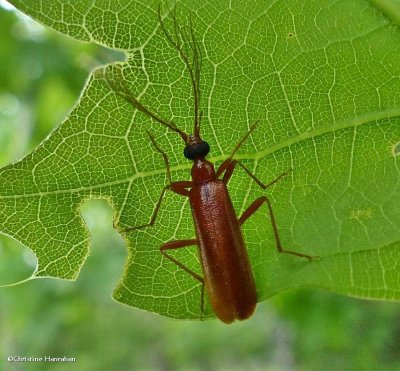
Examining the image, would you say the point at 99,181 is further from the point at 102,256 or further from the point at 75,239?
the point at 102,256

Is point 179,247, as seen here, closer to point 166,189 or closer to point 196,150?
point 166,189

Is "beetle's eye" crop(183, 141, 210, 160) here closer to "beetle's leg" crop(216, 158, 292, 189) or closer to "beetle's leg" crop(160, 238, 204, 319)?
"beetle's leg" crop(216, 158, 292, 189)

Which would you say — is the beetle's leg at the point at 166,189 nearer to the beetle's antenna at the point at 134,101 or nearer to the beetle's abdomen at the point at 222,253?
the beetle's abdomen at the point at 222,253

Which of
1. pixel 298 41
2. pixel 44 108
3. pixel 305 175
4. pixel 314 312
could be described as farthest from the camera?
pixel 44 108

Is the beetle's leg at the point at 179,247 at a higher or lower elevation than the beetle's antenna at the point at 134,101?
lower

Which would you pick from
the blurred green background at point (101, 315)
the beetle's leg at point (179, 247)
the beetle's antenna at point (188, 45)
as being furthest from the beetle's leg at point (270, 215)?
the blurred green background at point (101, 315)

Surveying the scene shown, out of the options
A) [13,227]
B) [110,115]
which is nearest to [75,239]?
[13,227]
